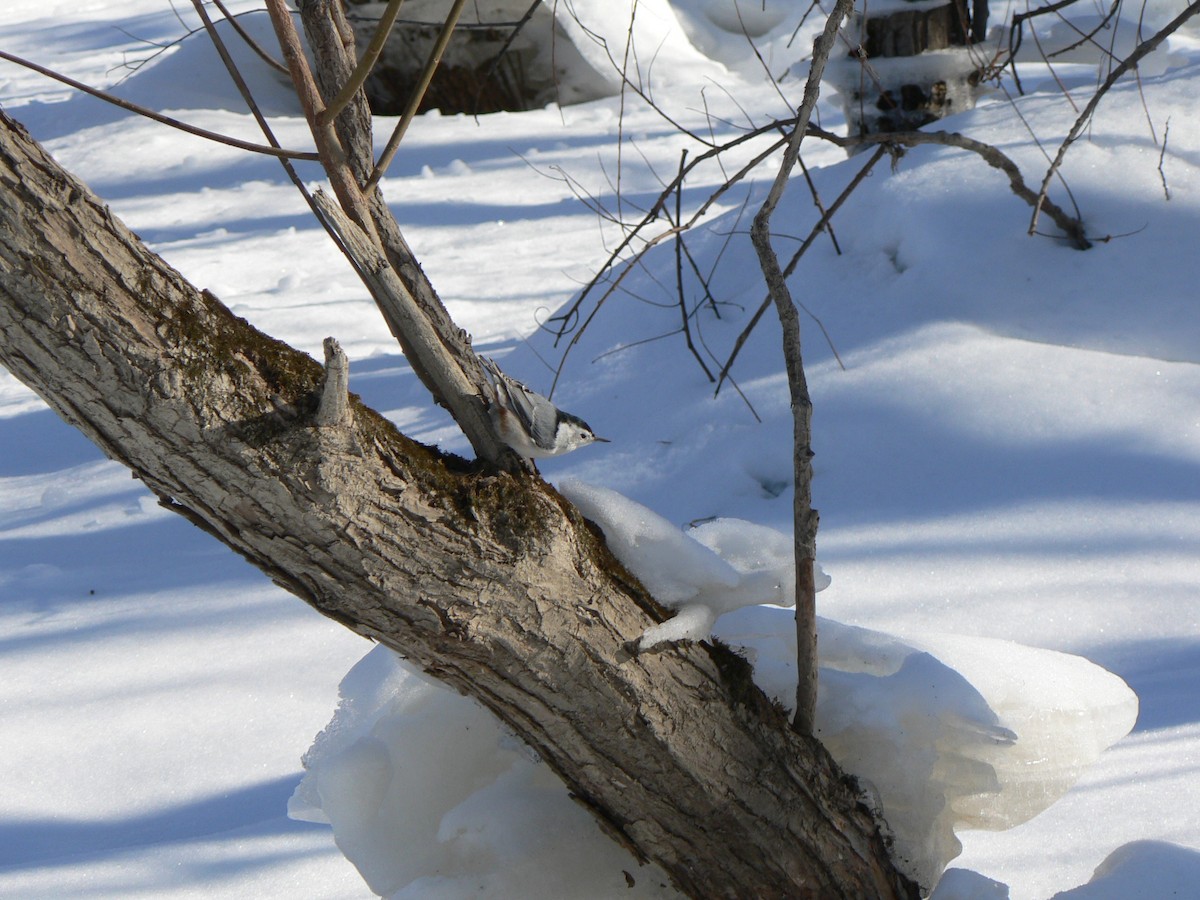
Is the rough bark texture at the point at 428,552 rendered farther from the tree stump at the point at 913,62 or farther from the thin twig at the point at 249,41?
the tree stump at the point at 913,62

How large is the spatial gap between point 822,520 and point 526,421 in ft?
4.61

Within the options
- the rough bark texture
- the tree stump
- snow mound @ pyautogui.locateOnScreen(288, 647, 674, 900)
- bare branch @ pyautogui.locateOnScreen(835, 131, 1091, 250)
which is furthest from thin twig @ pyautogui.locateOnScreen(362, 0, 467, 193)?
the tree stump

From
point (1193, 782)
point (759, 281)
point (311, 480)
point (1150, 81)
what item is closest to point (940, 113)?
point (1150, 81)

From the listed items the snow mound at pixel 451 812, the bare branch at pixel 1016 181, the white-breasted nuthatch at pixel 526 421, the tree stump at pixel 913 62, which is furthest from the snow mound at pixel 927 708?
the tree stump at pixel 913 62

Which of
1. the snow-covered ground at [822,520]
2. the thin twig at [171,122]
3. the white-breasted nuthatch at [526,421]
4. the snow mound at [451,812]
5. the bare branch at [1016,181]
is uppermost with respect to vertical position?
the thin twig at [171,122]

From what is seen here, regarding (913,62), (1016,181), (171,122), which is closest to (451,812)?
(171,122)

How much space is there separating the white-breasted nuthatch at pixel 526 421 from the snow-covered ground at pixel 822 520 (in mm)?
379

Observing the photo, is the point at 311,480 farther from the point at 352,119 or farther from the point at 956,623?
the point at 956,623

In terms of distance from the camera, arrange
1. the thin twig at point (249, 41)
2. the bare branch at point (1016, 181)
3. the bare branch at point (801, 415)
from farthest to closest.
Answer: the bare branch at point (1016, 181) → the bare branch at point (801, 415) → the thin twig at point (249, 41)

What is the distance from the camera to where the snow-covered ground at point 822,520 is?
1.42 meters

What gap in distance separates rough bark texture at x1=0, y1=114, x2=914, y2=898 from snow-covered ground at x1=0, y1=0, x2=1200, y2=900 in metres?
0.16

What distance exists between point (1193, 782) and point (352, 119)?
1.40 metres

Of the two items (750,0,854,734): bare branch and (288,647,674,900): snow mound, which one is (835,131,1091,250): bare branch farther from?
(288,647,674,900): snow mound

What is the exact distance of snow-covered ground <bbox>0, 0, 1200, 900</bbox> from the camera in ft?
4.66
